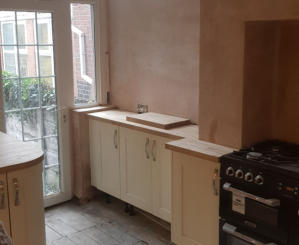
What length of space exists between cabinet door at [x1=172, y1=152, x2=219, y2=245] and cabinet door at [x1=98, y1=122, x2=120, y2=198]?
1.00 m

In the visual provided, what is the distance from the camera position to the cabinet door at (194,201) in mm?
2717

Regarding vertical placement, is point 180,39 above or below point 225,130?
above

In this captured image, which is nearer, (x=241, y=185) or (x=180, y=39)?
(x=241, y=185)

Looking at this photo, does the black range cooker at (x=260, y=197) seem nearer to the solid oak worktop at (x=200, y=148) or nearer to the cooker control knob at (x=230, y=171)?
the cooker control knob at (x=230, y=171)

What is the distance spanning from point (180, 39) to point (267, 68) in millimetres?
991

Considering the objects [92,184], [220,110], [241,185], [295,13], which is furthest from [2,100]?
[295,13]

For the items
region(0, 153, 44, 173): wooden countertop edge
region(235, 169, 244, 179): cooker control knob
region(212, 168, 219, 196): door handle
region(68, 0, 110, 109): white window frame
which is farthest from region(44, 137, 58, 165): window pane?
region(235, 169, 244, 179): cooker control knob

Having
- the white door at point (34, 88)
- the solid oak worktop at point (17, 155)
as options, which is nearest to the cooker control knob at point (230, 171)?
the solid oak worktop at point (17, 155)

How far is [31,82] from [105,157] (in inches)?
40.3

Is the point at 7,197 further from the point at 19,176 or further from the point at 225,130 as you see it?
the point at 225,130

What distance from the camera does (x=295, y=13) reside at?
2.28 m

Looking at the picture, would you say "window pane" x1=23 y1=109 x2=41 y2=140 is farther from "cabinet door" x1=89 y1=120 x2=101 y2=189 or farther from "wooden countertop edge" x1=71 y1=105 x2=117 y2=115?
"cabinet door" x1=89 y1=120 x2=101 y2=189

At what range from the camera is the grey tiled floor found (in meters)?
3.46

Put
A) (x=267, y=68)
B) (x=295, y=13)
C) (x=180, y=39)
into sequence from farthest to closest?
(x=180, y=39), (x=267, y=68), (x=295, y=13)
